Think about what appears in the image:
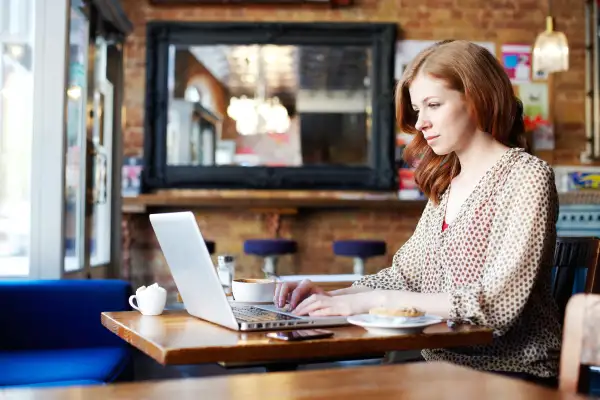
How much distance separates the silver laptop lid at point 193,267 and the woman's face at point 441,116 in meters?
0.64

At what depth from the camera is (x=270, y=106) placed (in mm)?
6867

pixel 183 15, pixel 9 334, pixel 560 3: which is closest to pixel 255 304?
pixel 9 334

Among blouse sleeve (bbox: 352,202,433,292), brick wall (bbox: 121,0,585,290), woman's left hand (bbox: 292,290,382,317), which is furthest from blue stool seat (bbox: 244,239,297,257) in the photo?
woman's left hand (bbox: 292,290,382,317)

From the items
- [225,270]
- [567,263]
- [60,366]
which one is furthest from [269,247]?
[567,263]

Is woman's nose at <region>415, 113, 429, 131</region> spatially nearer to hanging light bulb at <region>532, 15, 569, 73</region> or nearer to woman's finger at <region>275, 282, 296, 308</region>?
woman's finger at <region>275, 282, 296, 308</region>

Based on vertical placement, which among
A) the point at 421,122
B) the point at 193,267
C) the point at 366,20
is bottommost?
the point at 193,267

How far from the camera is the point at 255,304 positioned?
71.4 inches

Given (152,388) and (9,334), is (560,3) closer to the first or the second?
(9,334)

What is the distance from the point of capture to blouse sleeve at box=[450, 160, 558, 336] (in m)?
1.55

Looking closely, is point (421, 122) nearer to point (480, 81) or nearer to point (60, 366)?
point (480, 81)

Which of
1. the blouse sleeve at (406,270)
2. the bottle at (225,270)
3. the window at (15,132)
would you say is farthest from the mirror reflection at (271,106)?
the blouse sleeve at (406,270)

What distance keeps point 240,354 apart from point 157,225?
458mm

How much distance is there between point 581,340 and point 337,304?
2.28 ft

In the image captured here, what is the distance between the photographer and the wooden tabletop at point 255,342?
1.26 meters
